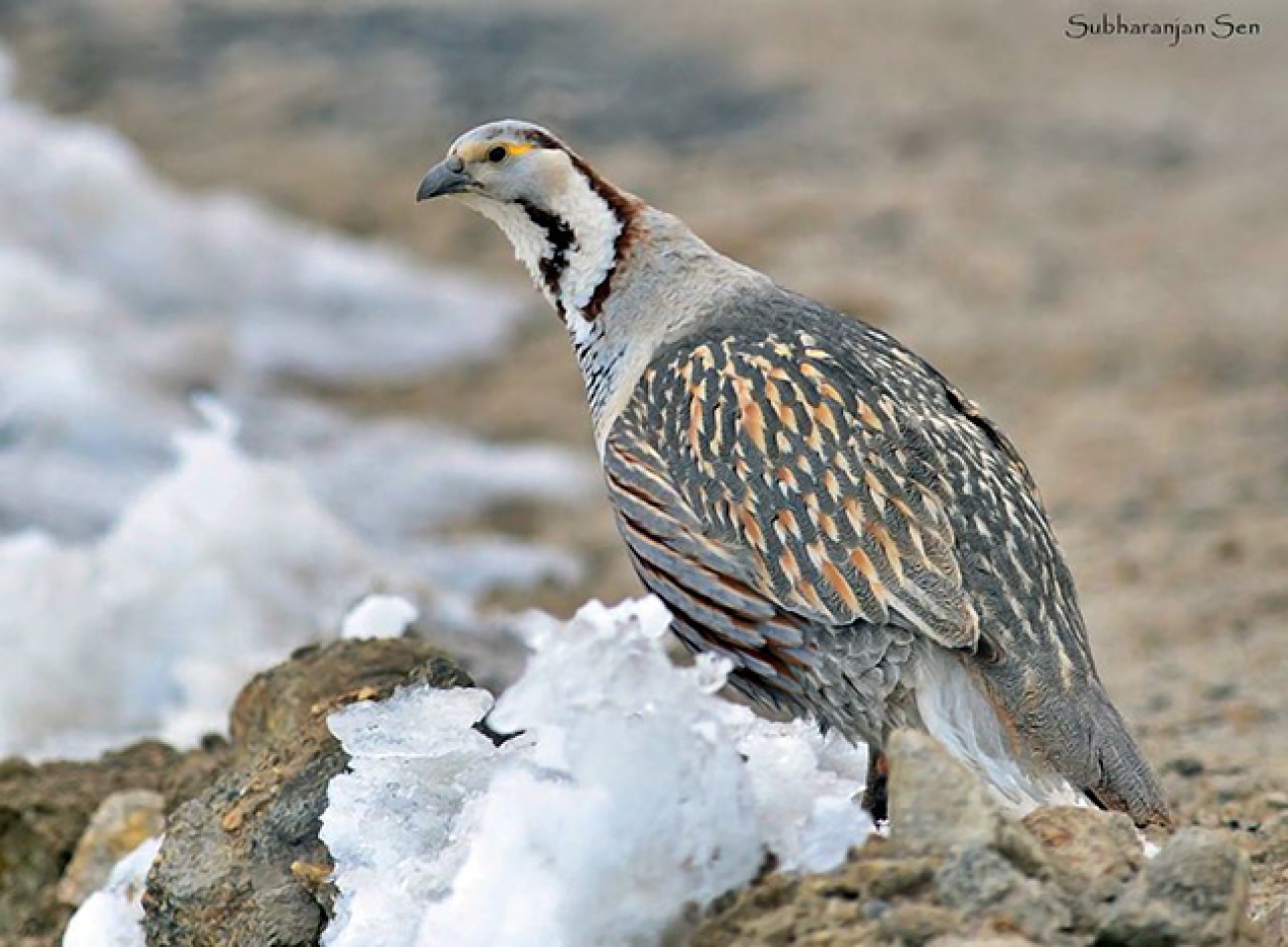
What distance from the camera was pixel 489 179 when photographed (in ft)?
20.4

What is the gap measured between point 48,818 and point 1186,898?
392 centimetres

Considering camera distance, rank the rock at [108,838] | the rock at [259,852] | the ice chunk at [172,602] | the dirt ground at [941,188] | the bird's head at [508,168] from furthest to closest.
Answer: the dirt ground at [941,188]
the ice chunk at [172,602]
the rock at [108,838]
the bird's head at [508,168]
the rock at [259,852]

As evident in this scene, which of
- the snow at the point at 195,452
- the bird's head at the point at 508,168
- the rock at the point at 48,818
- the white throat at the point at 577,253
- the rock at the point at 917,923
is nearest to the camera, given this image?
the rock at the point at 917,923

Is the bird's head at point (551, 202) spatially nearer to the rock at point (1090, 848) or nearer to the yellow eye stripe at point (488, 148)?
the yellow eye stripe at point (488, 148)

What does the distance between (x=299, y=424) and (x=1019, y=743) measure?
966cm

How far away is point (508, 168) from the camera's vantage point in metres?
6.18

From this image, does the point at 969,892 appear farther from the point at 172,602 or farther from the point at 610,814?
the point at 172,602

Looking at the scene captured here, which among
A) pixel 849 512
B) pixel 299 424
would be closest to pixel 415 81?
pixel 299 424

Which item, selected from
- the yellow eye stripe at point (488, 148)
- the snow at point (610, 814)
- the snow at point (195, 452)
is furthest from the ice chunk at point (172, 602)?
the snow at point (610, 814)

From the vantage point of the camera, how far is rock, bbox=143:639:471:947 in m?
4.77

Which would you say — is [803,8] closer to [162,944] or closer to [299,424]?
[299,424]

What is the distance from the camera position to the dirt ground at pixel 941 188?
1026cm

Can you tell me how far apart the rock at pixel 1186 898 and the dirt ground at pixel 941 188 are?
117 inches

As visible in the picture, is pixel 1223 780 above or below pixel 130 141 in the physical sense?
below
